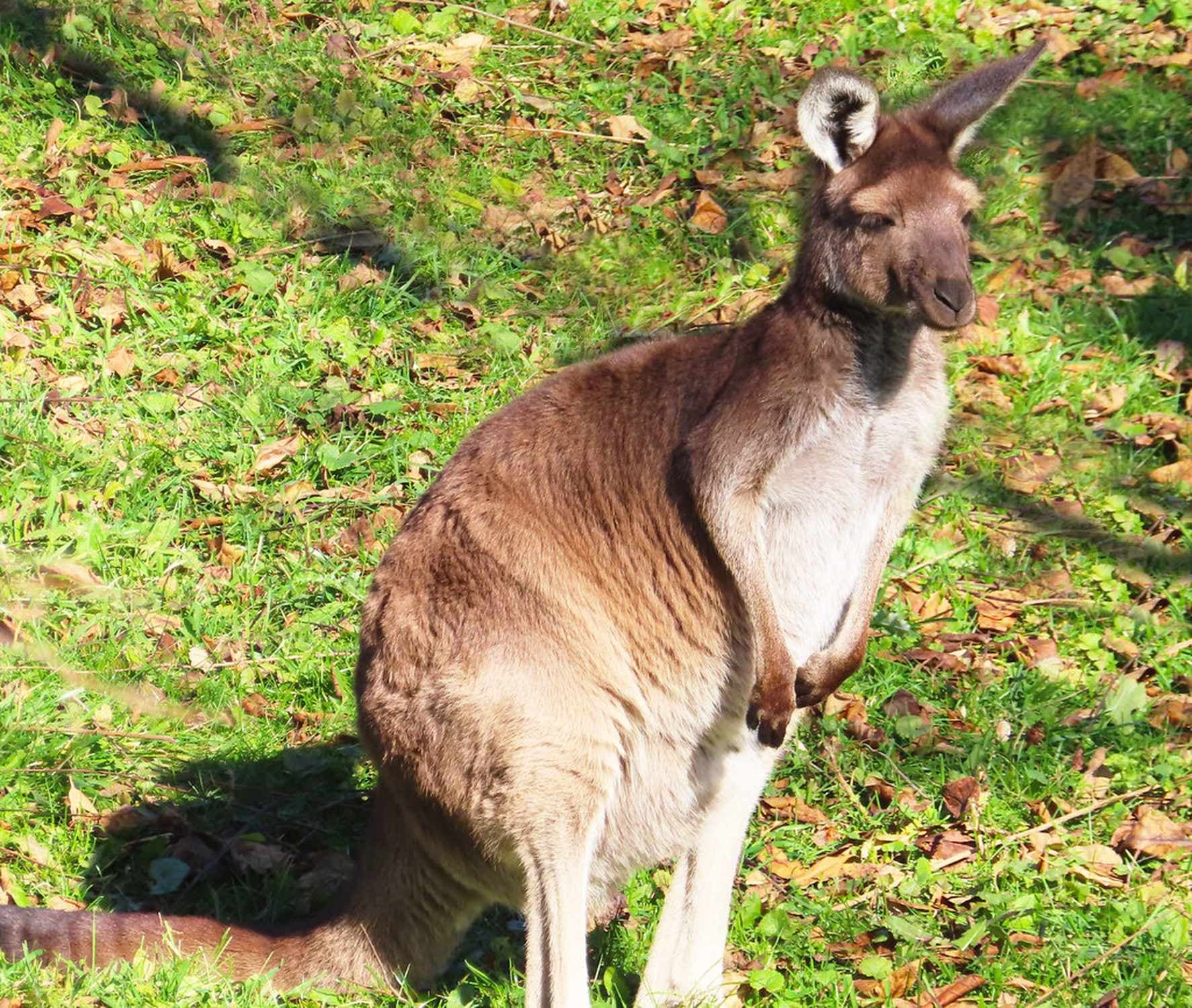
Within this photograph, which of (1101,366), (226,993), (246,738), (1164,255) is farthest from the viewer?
(1164,255)

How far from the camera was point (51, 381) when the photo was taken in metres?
5.43

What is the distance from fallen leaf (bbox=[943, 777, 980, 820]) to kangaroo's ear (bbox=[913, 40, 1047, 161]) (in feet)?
6.25

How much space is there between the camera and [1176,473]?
5.59 meters

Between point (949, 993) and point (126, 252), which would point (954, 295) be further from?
point (126, 252)

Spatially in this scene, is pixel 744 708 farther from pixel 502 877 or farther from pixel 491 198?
pixel 491 198

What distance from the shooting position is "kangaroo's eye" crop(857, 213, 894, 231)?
335cm

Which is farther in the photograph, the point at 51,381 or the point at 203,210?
the point at 203,210

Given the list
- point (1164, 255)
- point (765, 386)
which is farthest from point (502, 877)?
point (1164, 255)

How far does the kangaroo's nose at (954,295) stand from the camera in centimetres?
322

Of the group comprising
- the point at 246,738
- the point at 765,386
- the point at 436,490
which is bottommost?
the point at 246,738

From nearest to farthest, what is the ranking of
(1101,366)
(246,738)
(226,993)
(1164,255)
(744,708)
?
1. (226,993)
2. (744,708)
3. (246,738)
4. (1101,366)
5. (1164,255)

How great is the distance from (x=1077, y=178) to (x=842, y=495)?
3989mm

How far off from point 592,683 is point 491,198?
147 inches

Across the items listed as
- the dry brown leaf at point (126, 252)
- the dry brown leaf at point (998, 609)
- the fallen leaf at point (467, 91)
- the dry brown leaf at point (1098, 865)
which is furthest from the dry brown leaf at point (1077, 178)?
the dry brown leaf at point (126, 252)
